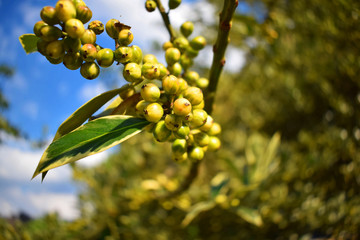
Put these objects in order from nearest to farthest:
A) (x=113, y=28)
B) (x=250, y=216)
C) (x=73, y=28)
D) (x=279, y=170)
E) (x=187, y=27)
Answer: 1. (x=73, y=28)
2. (x=113, y=28)
3. (x=187, y=27)
4. (x=250, y=216)
5. (x=279, y=170)

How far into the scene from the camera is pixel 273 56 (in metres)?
2.03

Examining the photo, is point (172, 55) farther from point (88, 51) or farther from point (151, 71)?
point (88, 51)

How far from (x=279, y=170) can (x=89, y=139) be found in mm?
1361

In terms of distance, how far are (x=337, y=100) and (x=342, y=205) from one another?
665 mm

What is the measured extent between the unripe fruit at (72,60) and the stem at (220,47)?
39cm

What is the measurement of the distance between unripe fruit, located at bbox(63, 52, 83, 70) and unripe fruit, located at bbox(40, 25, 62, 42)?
5cm

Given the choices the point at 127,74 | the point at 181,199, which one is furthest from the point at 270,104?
the point at 127,74

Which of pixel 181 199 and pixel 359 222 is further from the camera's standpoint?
pixel 181 199

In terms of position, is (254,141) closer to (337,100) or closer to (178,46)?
(337,100)

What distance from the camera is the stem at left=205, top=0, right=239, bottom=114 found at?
0.64m

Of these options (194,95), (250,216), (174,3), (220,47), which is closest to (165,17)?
(174,3)

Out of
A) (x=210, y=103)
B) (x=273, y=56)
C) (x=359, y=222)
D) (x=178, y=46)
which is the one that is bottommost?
(x=359, y=222)

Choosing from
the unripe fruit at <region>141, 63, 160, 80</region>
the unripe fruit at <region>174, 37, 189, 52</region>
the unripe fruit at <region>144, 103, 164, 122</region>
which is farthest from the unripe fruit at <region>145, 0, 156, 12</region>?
the unripe fruit at <region>144, 103, 164, 122</region>

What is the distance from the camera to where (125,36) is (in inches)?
23.8
